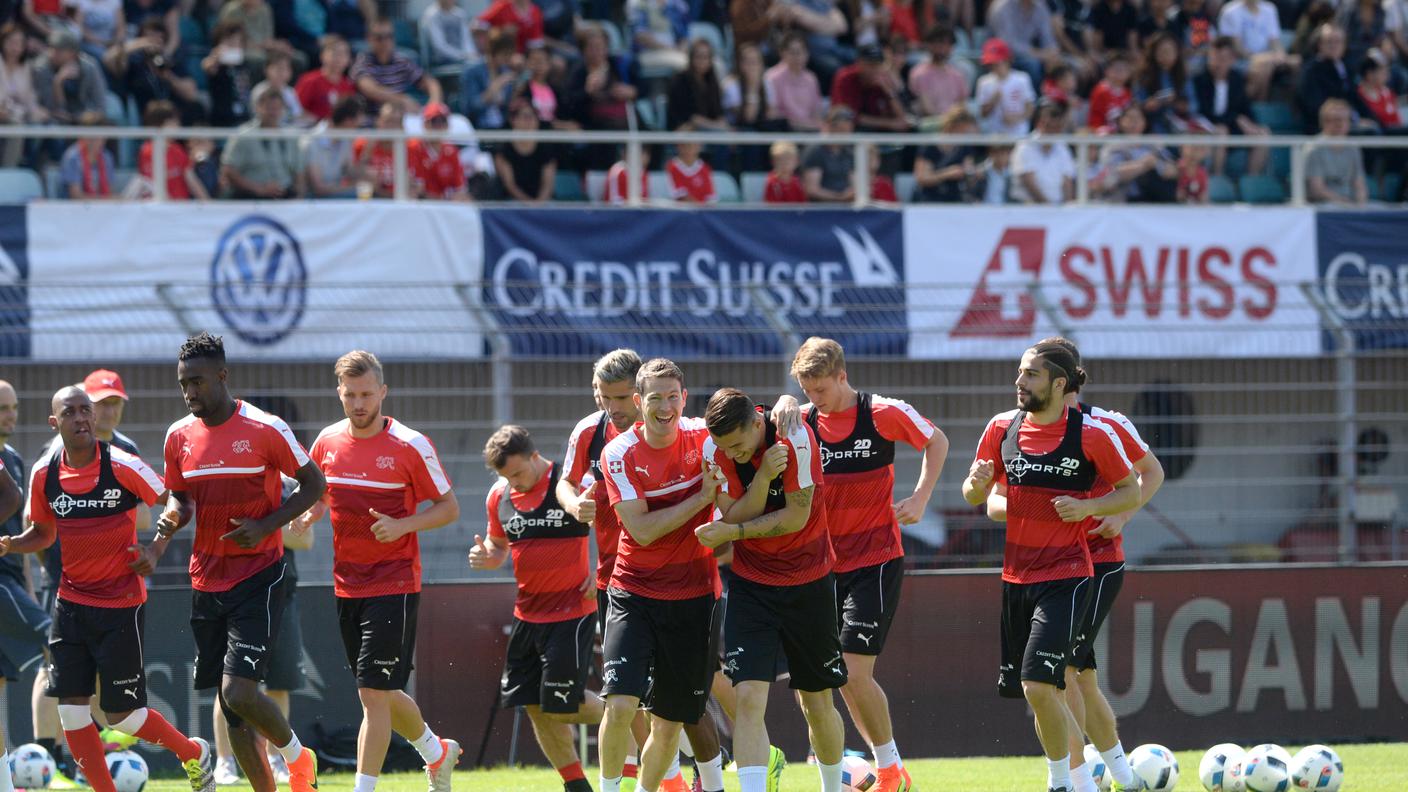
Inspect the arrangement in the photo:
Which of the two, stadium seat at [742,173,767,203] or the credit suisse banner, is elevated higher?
stadium seat at [742,173,767,203]

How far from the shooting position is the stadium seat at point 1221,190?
17766 millimetres

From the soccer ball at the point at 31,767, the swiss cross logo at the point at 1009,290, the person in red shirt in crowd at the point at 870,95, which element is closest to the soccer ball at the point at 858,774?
the soccer ball at the point at 31,767

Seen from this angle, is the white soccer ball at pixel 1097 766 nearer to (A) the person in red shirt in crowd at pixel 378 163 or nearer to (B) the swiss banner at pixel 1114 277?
(B) the swiss banner at pixel 1114 277

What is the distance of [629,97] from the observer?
1769 centimetres

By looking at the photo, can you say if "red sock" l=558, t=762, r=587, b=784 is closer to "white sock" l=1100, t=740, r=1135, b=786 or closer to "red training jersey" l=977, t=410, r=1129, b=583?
"red training jersey" l=977, t=410, r=1129, b=583

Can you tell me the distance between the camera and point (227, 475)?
8.48 metres

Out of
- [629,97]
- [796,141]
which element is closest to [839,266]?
[796,141]

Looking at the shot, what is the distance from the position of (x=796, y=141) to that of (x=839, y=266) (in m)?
1.21

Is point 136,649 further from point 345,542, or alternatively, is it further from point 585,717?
point 585,717

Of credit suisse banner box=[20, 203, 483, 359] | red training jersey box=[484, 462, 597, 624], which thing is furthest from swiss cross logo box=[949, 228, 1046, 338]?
red training jersey box=[484, 462, 597, 624]

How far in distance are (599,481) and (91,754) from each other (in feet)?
9.29

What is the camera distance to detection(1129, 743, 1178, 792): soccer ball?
31.1ft

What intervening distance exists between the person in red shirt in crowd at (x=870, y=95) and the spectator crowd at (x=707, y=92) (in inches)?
0.9

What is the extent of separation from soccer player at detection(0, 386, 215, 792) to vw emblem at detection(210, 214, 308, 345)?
5337 mm
